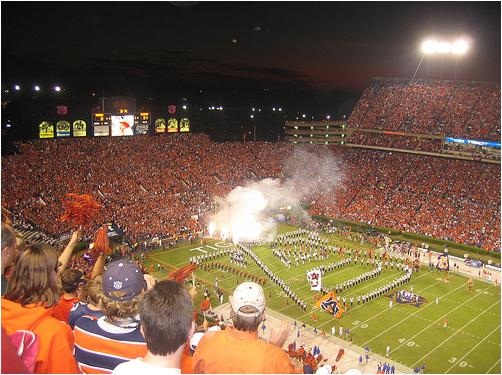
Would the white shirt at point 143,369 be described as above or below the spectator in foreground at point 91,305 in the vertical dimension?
above

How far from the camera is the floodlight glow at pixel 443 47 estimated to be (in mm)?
32062

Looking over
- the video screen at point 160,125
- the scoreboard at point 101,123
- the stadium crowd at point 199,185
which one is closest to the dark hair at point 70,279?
the stadium crowd at point 199,185

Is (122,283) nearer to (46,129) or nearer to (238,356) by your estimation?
(238,356)

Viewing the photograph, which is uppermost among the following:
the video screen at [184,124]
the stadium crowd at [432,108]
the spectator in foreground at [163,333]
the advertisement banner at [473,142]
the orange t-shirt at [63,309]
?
the stadium crowd at [432,108]

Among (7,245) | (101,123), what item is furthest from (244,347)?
(101,123)

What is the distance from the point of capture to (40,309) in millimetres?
2883

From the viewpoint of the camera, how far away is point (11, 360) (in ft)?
7.19

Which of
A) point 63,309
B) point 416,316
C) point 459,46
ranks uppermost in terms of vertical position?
point 459,46

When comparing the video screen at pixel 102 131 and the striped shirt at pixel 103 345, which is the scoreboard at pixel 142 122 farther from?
the striped shirt at pixel 103 345

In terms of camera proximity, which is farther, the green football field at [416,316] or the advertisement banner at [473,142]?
the advertisement banner at [473,142]

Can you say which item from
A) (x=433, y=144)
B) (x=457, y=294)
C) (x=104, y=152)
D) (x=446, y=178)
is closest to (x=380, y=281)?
(x=457, y=294)

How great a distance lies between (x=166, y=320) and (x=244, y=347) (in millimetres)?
630

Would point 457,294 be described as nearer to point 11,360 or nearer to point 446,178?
point 446,178

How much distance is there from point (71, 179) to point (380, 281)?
20.0 metres
